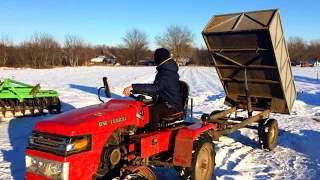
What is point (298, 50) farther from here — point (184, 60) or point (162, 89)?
point (162, 89)

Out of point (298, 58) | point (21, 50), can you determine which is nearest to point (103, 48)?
point (21, 50)

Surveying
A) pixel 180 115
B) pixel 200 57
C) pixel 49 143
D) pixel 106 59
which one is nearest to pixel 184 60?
pixel 200 57

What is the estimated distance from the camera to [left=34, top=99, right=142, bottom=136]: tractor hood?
3.39m

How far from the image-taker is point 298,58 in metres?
74.8

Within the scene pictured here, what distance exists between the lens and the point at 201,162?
461cm

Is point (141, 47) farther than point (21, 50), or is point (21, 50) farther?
point (141, 47)

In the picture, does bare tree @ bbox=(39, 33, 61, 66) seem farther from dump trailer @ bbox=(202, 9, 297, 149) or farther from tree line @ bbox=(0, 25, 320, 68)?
dump trailer @ bbox=(202, 9, 297, 149)

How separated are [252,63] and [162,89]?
3185mm

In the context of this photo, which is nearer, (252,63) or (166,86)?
(166,86)

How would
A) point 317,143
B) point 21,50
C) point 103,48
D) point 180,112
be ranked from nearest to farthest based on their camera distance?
point 180,112 < point 317,143 < point 21,50 < point 103,48

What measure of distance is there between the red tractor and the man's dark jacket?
7.8 inches

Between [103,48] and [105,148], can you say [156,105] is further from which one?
[103,48]

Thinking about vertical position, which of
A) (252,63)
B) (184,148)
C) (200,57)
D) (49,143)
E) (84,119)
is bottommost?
(184,148)

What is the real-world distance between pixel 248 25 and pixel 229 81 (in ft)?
6.46
